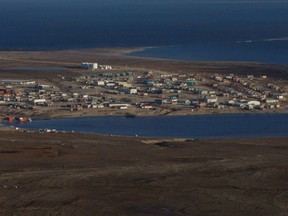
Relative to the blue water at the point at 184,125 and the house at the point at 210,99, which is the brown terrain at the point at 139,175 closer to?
the blue water at the point at 184,125

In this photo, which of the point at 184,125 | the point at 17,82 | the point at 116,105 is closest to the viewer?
the point at 184,125

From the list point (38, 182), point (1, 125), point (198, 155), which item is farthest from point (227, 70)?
point (38, 182)

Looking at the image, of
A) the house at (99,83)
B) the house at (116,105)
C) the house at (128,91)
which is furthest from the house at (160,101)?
the house at (99,83)

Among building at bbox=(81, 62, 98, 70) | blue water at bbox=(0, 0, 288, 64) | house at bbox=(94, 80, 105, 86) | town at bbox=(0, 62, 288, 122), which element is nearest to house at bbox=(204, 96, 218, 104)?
town at bbox=(0, 62, 288, 122)

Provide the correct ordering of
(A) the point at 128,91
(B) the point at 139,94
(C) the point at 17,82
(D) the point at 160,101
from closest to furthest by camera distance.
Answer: (D) the point at 160,101 → (B) the point at 139,94 → (A) the point at 128,91 → (C) the point at 17,82

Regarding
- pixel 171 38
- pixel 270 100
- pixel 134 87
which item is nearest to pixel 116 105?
pixel 134 87

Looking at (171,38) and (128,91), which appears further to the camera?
(171,38)

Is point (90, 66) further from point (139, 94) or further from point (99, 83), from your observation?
point (139, 94)

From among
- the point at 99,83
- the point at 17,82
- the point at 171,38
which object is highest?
the point at 171,38
